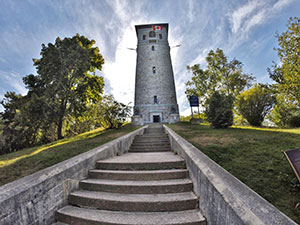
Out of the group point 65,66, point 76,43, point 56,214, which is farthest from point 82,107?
point 56,214

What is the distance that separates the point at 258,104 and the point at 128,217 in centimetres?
1431

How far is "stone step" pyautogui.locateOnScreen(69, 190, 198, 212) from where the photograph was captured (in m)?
2.41

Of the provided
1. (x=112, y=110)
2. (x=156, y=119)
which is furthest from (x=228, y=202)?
(x=156, y=119)

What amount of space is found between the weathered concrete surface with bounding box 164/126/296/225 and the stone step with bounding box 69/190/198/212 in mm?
263

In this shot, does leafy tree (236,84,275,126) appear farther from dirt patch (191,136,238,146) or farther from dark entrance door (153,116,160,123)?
dark entrance door (153,116,160,123)

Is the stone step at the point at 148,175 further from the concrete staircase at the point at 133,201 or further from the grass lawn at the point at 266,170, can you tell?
the grass lawn at the point at 266,170

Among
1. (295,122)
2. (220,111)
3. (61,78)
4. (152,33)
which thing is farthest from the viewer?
(152,33)

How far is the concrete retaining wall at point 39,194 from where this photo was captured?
6.46 ft

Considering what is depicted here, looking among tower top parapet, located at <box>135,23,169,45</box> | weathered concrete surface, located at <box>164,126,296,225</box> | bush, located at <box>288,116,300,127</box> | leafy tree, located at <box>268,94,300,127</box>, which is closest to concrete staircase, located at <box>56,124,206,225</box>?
weathered concrete surface, located at <box>164,126,296,225</box>

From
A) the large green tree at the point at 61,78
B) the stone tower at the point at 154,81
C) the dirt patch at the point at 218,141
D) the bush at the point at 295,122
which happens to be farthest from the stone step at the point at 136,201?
the stone tower at the point at 154,81

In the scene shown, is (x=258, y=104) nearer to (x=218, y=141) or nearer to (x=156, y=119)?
(x=218, y=141)

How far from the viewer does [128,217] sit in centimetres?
226

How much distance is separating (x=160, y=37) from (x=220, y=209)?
26.7 m

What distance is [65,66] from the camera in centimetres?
1411
